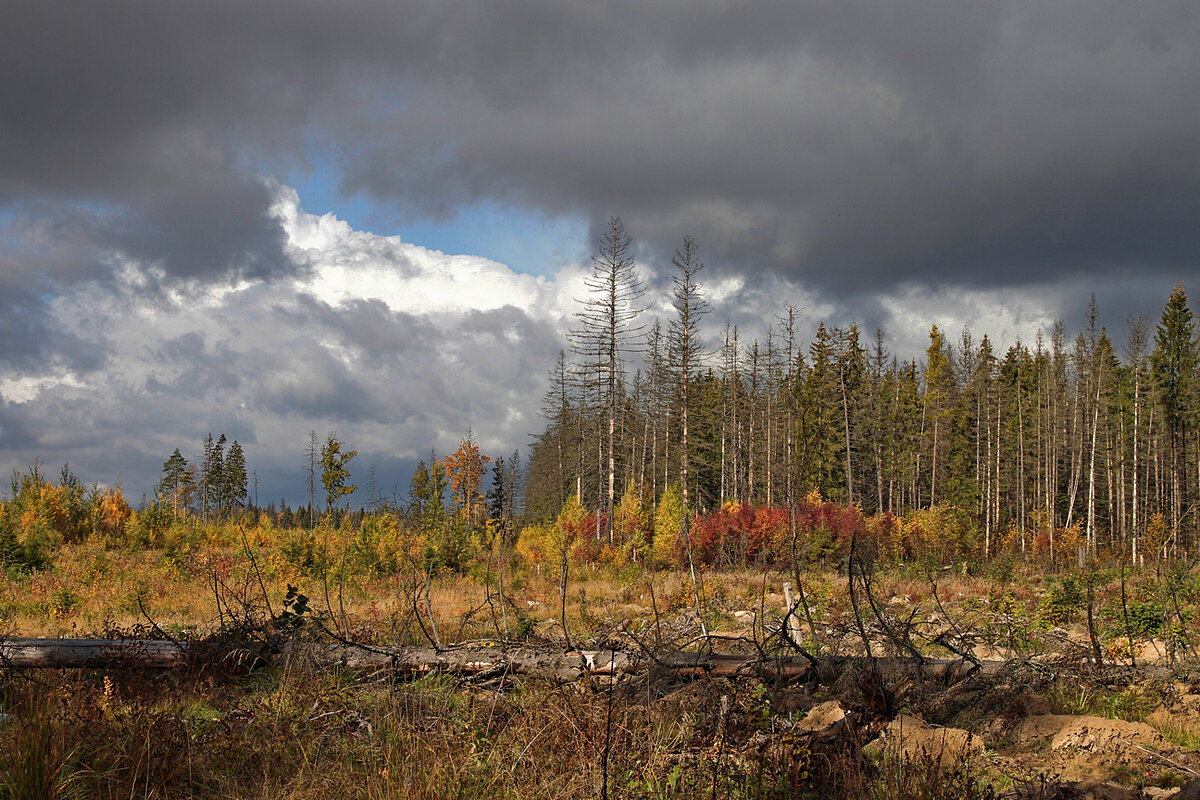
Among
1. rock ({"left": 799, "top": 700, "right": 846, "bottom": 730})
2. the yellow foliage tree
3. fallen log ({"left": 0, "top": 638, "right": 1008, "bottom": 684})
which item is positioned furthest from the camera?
the yellow foliage tree

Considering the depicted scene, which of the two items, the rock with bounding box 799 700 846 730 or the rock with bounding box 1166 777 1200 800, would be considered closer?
the rock with bounding box 1166 777 1200 800

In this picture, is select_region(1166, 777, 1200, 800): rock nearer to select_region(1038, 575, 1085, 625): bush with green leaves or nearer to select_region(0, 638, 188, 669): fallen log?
select_region(0, 638, 188, 669): fallen log

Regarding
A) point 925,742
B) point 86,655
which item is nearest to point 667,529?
point 86,655

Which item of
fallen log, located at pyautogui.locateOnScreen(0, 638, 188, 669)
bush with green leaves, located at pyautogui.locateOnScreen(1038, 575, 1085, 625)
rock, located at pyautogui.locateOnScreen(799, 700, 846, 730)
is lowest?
bush with green leaves, located at pyautogui.locateOnScreen(1038, 575, 1085, 625)

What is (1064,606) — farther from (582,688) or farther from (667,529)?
(667,529)

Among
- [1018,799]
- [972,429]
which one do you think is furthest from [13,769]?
[972,429]

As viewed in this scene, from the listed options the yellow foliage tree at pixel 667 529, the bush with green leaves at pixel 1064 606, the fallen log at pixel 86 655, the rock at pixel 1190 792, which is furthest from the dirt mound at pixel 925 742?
the yellow foliage tree at pixel 667 529

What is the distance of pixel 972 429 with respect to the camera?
49.2m

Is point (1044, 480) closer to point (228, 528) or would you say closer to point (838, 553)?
point (838, 553)

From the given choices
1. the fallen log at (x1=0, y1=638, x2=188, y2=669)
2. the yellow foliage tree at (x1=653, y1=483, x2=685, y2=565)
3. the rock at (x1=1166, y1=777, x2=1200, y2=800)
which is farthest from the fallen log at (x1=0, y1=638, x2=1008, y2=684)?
the yellow foliage tree at (x1=653, y1=483, x2=685, y2=565)

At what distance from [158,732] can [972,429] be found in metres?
53.6

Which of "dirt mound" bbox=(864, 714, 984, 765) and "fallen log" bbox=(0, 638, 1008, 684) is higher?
"fallen log" bbox=(0, 638, 1008, 684)

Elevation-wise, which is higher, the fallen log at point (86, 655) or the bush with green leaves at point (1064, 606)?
the fallen log at point (86, 655)

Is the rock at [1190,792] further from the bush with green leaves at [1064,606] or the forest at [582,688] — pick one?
the bush with green leaves at [1064,606]
